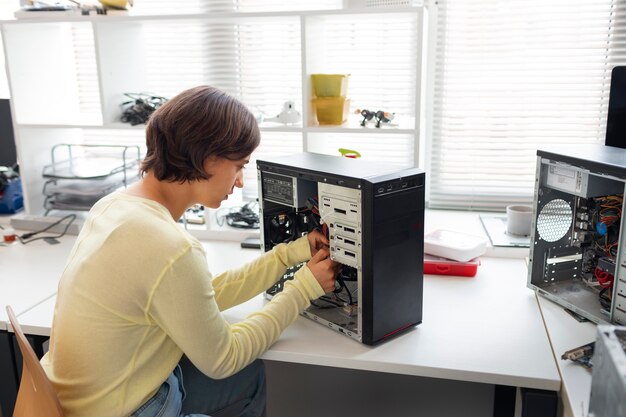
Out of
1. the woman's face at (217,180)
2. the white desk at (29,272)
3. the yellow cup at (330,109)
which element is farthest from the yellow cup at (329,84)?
the white desk at (29,272)

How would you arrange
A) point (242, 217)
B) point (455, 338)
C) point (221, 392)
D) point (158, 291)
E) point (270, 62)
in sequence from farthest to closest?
point (270, 62), point (242, 217), point (221, 392), point (455, 338), point (158, 291)

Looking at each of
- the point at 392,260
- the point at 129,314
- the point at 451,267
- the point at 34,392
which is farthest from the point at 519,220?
the point at 34,392

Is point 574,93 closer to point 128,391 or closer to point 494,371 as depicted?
point 494,371

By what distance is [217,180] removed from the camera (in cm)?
120

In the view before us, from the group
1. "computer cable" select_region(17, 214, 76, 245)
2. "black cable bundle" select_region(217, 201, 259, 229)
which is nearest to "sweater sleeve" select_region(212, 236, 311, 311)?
→ "black cable bundle" select_region(217, 201, 259, 229)

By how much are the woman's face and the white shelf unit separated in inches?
28.9

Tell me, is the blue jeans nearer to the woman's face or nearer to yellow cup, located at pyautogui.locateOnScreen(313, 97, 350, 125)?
the woman's face

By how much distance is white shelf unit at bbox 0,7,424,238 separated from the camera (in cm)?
192

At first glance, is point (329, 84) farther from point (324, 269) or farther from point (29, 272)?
point (29, 272)

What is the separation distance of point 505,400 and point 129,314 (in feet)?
2.77

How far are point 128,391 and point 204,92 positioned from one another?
60 centimetres

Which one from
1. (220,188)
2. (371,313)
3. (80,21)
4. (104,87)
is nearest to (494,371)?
(371,313)

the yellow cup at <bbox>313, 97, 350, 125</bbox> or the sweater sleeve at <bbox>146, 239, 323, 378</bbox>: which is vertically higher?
the yellow cup at <bbox>313, 97, 350, 125</bbox>

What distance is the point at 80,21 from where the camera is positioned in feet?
6.63
